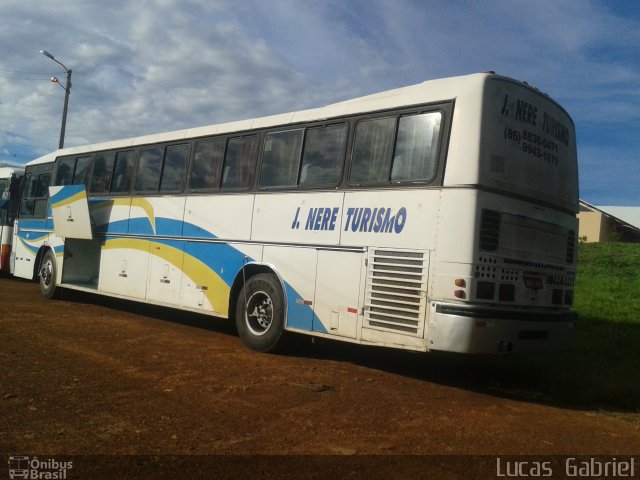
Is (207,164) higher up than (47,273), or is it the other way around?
(207,164)

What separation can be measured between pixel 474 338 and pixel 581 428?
4.30ft

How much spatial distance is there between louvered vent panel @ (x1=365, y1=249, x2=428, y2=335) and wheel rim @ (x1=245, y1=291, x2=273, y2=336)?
1975mm

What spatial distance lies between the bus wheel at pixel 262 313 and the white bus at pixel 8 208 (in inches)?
444

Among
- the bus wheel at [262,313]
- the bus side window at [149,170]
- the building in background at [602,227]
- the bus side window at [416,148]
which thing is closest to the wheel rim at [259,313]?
the bus wheel at [262,313]

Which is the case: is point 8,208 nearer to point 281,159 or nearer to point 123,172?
point 123,172

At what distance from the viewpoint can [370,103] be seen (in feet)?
24.8

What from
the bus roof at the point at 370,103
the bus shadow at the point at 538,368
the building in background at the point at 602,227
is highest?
the building in background at the point at 602,227

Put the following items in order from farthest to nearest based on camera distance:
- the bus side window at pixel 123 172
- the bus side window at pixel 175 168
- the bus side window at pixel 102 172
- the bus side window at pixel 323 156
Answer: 1. the bus side window at pixel 102 172
2. the bus side window at pixel 123 172
3. the bus side window at pixel 175 168
4. the bus side window at pixel 323 156

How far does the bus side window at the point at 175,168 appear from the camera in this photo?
1052 cm

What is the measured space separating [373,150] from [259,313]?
3011 mm

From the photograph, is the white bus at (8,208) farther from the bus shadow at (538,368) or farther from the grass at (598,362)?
the grass at (598,362)

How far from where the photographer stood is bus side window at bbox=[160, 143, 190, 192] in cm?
1052

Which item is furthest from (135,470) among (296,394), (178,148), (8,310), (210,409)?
(8,310)

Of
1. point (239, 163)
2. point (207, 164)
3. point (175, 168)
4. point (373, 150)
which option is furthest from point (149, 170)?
point (373, 150)
